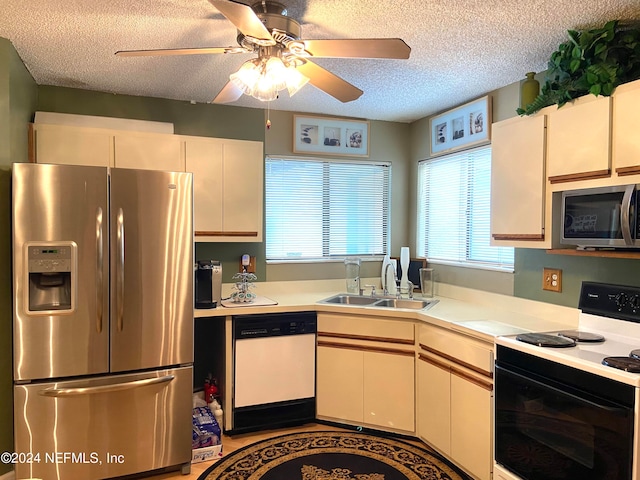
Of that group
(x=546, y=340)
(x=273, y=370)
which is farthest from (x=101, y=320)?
(x=546, y=340)

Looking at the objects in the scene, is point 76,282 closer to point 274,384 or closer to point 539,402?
point 274,384

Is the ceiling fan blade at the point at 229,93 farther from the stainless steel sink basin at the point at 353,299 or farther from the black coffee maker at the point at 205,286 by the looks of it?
the stainless steel sink basin at the point at 353,299

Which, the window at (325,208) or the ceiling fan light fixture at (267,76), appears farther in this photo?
the window at (325,208)

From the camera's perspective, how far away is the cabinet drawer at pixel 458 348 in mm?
2316

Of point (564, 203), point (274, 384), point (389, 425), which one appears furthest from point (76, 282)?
point (564, 203)

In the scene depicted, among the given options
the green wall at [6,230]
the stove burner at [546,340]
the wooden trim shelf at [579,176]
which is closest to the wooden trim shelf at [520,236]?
the wooden trim shelf at [579,176]

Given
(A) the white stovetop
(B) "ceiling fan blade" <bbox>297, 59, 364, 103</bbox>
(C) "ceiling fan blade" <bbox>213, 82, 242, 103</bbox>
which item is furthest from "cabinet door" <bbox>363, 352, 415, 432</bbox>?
(C) "ceiling fan blade" <bbox>213, 82, 242, 103</bbox>

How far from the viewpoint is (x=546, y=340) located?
204cm

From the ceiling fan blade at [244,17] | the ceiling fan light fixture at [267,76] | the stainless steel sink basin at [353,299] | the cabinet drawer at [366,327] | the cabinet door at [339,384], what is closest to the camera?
the ceiling fan blade at [244,17]

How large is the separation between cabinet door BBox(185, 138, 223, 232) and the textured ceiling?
1.33 ft

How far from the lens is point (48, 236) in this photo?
2.29 meters

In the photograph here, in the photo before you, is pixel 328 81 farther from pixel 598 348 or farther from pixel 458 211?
pixel 458 211

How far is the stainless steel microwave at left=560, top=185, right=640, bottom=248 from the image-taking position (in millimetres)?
1872

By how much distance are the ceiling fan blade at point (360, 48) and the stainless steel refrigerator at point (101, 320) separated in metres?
1.18
